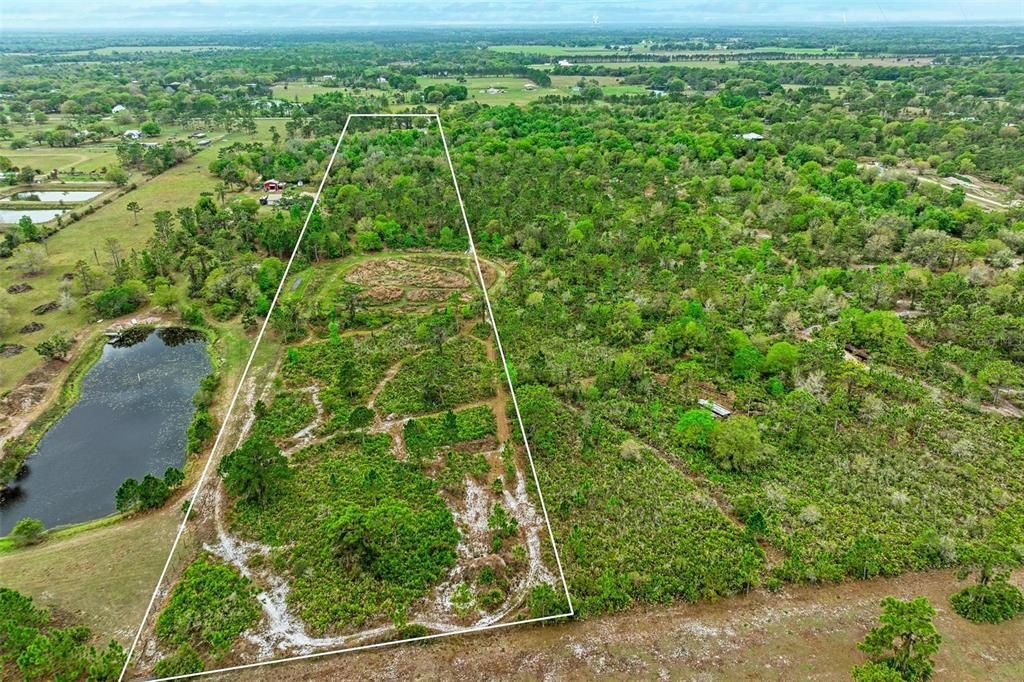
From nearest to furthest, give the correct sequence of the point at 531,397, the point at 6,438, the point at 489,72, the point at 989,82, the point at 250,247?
the point at 6,438 → the point at 531,397 → the point at 250,247 → the point at 989,82 → the point at 489,72

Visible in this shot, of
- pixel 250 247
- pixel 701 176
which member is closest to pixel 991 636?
pixel 250 247

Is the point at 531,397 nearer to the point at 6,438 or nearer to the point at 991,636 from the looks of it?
the point at 991,636

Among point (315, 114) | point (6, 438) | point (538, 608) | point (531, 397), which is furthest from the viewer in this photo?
point (315, 114)

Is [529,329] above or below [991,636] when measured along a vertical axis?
above

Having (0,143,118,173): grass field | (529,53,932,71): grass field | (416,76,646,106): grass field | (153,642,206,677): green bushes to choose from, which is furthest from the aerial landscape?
(529,53,932,71): grass field

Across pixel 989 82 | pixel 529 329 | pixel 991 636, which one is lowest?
pixel 991 636

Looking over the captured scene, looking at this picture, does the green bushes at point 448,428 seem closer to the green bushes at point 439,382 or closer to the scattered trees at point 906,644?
the green bushes at point 439,382

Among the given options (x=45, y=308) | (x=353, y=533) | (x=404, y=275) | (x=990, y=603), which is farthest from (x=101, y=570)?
A: (x=990, y=603)

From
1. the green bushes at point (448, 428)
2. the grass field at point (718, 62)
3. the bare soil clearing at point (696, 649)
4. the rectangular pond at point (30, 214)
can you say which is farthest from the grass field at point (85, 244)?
the grass field at point (718, 62)
